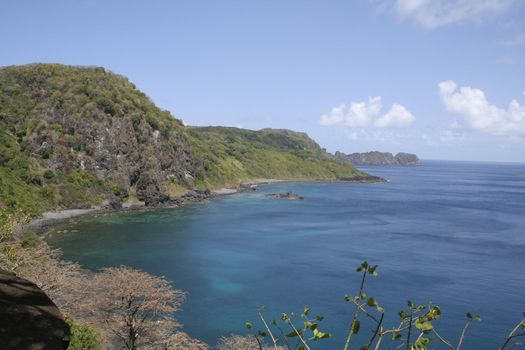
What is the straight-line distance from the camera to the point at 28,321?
8617 mm

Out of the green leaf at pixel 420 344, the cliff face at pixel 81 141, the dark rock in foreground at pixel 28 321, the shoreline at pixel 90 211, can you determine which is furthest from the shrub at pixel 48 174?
the green leaf at pixel 420 344

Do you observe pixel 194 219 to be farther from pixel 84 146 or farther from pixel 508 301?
pixel 508 301

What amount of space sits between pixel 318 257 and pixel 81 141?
88.5 m

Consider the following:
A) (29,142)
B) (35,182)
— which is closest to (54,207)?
(35,182)

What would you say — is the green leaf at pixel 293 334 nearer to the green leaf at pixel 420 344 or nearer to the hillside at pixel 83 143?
the green leaf at pixel 420 344

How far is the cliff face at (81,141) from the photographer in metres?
119

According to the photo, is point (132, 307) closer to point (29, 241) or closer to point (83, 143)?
point (29, 241)

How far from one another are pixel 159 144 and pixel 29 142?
42116 millimetres

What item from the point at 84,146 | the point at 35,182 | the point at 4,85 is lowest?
the point at 35,182

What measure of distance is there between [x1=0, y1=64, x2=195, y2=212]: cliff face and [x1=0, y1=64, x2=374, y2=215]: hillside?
26 cm

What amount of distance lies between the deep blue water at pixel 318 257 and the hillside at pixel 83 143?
15584mm

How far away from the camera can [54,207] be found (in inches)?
4449

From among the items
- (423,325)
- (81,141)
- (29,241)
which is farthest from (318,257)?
(81,141)

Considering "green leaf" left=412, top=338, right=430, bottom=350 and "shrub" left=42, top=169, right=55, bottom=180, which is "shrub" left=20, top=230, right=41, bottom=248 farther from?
"green leaf" left=412, top=338, right=430, bottom=350
